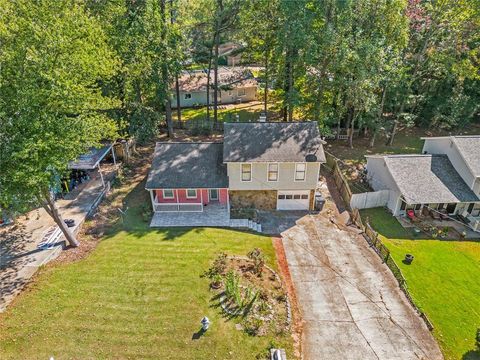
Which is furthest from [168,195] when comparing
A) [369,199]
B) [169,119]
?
[369,199]

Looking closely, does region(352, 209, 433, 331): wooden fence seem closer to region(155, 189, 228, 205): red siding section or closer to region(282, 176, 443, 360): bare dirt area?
region(282, 176, 443, 360): bare dirt area

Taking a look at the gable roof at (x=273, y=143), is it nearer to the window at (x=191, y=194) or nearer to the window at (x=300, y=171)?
the window at (x=300, y=171)

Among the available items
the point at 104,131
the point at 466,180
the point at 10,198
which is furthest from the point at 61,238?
the point at 466,180

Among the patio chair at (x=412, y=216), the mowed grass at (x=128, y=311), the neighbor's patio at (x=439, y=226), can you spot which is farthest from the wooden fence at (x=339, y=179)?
the mowed grass at (x=128, y=311)

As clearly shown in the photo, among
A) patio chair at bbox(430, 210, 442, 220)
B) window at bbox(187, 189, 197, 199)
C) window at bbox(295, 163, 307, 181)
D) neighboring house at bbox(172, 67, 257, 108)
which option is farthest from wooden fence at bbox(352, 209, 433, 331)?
neighboring house at bbox(172, 67, 257, 108)

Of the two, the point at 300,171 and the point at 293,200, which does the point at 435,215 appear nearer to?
the point at 293,200

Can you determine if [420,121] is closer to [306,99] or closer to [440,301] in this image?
[306,99]
